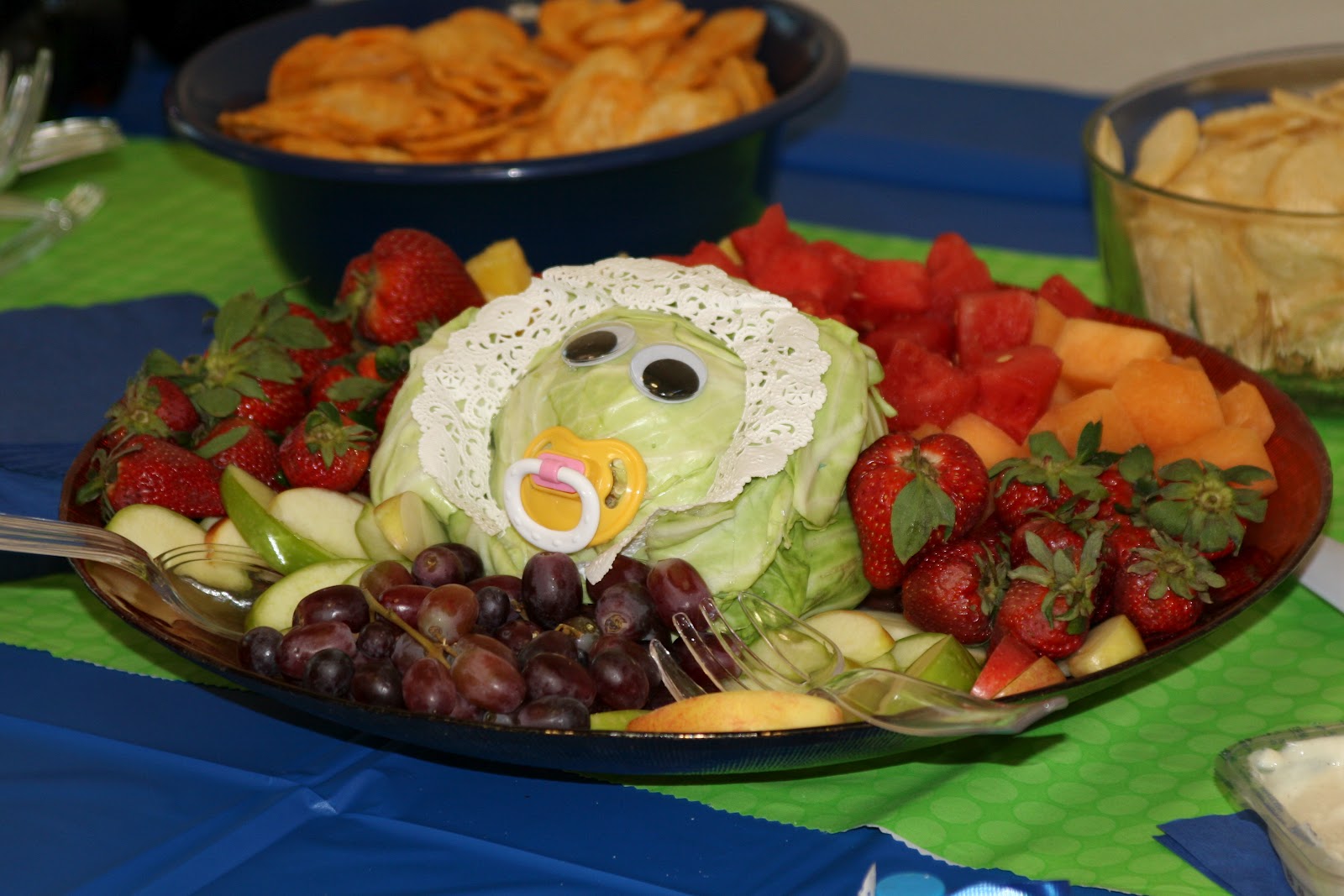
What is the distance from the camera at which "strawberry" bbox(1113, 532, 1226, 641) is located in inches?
44.3

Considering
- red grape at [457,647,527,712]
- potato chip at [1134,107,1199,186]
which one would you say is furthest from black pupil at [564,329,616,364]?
potato chip at [1134,107,1199,186]

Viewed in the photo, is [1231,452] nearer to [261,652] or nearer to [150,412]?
[261,652]

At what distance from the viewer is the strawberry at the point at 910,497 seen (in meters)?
1.17

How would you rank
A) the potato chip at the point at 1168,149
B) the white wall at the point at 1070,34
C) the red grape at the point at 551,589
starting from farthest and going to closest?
the white wall at the point at 1070,34 < the potato chip at the point at 1168,149 < the red grape at the point at 551,589

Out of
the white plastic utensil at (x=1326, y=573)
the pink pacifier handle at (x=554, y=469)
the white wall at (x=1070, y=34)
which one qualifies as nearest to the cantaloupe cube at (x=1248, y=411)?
the white plastic utensil at (x=1326, y=573)

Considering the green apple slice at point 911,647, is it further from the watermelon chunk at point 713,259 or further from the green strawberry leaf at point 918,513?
the watermelon chunk at point 713,259

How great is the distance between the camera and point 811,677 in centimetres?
110

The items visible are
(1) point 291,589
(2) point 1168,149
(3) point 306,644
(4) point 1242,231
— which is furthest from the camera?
(2) point 1168,149

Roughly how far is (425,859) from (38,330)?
1159mm

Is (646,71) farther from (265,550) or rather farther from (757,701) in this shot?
(757,701)

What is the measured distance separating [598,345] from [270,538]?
36 centimetres

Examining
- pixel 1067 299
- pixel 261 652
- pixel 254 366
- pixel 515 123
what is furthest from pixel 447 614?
pixel 515 123

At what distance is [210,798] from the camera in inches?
45.0

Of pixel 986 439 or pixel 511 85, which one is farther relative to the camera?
pixel 511 85
